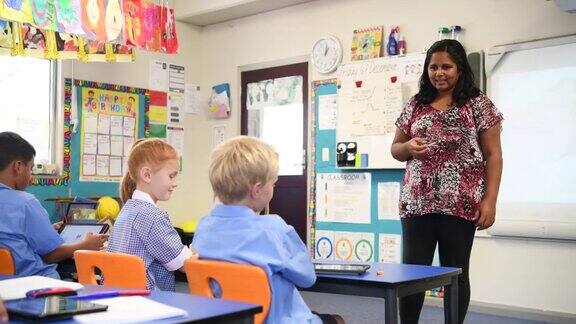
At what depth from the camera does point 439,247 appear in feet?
8.01

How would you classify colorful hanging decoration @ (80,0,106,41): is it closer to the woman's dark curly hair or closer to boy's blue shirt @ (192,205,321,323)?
the woman's dark curly hair

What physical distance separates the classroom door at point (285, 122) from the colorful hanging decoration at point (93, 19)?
164cm

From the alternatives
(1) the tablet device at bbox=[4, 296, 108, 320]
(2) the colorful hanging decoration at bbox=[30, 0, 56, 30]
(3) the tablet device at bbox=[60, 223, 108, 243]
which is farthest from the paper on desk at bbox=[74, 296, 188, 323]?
(2) the colorful hanging decoration at bbox=[30, 0, 56, 30]

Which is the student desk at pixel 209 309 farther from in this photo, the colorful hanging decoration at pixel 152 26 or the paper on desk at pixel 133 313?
the colorful hanging decoration at pixel 152 26

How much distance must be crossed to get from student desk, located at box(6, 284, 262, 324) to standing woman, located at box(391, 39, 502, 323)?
1.37 metres

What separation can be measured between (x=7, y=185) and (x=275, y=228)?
1.45 meters

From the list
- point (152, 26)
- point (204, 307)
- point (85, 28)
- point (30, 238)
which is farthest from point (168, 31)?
point (204, 307)

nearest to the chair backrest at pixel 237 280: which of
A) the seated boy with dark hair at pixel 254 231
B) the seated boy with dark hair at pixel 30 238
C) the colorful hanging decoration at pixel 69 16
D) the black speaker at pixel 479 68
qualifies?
the seated boy with dark hair at pixel 254 231

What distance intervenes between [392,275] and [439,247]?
78 centimetres

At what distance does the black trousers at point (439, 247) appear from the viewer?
2352mm

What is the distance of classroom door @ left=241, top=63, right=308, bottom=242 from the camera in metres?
5.31

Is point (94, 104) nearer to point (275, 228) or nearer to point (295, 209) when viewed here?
point (295, 209)

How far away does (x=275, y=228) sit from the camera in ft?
5.09

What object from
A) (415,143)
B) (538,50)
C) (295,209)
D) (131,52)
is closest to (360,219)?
(295,209)
